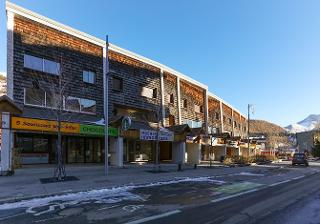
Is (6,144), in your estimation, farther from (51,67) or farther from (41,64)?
(51,67)

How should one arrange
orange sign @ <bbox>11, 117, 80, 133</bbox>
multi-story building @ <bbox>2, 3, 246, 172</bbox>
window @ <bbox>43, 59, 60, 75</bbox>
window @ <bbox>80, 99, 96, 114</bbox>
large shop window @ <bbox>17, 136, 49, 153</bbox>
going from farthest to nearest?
window @ <bbox>80, 99, 96, 114</bbox>
window @ <bbox>43, 59, 60, 75</bbox>
large shop window @ <bbox>17, 136, 49, 153</bbox>
multi-story building @ <bbox>2, 3, 246, 172</bbox>
orange sign @ <bbox>11, 117, 80, 133</bbox>

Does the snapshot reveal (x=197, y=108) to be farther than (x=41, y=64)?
Yes

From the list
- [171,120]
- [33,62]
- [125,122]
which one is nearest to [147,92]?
[171,120]

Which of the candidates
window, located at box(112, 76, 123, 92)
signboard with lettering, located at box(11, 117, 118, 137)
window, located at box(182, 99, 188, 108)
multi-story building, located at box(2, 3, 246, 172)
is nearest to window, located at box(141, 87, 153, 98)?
multi-story building, located at box(2, 3, 246, 172)

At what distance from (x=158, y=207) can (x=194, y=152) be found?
30071 millimetres

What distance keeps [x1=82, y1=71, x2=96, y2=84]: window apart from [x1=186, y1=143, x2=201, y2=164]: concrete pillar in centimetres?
1611

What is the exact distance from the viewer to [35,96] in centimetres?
2477

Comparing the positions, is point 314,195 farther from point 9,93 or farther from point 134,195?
point 9,93

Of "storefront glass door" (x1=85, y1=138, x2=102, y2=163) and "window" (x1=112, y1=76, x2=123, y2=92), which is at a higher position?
"window" (x1=112, y1=76, x2=123, y2=92)

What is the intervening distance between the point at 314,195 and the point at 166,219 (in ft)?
26.7

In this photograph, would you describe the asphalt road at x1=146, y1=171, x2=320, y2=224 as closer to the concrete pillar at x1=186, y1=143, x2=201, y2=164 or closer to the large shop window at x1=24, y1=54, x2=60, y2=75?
the large shop window at x1=24, y1=54, x2=60, y2=75

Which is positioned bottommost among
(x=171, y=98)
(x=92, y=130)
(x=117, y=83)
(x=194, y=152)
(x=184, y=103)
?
(x=194, y=152)

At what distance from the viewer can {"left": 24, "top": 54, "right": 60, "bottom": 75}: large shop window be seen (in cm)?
2429

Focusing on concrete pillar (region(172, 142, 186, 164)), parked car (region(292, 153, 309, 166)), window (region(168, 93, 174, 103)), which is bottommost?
parked car (region(292, 153, 309, 166))
